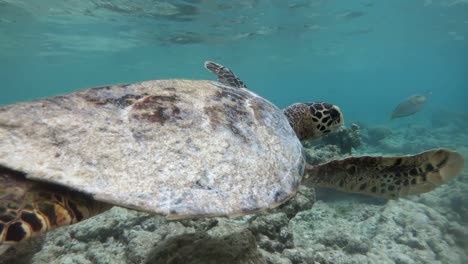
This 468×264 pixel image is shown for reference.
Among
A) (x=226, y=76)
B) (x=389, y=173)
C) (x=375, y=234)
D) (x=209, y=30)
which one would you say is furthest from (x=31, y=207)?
(x=209, y=30)

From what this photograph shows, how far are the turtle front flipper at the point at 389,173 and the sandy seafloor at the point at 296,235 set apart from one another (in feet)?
3.06

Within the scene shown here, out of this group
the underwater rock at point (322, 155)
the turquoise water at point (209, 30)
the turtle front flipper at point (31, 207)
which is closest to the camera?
the turtle front flipper at point (31, 207)

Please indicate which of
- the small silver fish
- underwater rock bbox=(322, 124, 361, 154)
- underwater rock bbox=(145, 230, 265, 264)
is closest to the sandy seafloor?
underwater rock bbox=(145, 230, 265, 264)

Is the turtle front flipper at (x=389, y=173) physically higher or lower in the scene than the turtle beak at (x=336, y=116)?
lower

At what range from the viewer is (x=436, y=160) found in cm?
264

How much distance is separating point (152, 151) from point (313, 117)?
2.57 m

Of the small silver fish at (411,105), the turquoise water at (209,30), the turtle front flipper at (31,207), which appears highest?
the turquoise water at (209,30)

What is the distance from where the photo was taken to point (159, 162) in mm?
1902

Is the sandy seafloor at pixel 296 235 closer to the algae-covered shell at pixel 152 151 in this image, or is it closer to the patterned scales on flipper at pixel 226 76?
the algae-covered shell at pixel 152 151

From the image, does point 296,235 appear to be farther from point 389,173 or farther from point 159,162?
point 159,162

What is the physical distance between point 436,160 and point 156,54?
35503mm

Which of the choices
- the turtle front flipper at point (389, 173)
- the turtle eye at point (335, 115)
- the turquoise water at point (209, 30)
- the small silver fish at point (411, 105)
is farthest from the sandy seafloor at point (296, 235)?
the turquoise water at point (209, 30)

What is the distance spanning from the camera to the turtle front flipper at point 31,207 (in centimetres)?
145

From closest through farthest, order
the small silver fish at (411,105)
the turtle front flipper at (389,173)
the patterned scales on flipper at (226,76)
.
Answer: the turtle front flipper at (389,173) < the patterned scales on flipper at (226,76) < the small silver fish at (411,105)
